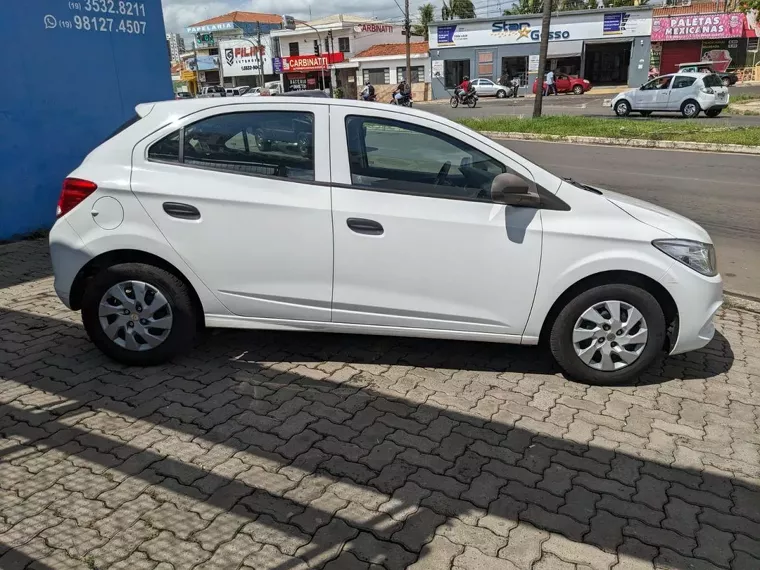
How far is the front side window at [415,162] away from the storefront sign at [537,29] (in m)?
46.1

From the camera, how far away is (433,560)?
255 centimetres

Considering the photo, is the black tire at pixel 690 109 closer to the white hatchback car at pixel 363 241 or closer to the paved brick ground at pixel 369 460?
the paved brick ground at pixel 369 460

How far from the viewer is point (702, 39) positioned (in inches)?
1809

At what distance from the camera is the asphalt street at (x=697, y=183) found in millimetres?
7047

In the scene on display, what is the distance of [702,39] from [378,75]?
25.4 metres

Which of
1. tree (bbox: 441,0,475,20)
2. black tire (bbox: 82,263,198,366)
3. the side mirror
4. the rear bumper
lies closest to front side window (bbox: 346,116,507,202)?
the side mirror

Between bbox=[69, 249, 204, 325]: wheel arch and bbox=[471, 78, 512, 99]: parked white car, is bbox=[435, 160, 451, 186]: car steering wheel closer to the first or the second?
bbox=[69, 249, 204, 325]: wheel arch

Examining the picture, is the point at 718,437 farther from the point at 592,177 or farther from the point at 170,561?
the point at 592,177

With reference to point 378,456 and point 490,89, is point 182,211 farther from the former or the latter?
point 490,89

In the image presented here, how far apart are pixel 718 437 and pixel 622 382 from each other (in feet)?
2.16

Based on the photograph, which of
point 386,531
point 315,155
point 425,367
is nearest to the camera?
point 386,531

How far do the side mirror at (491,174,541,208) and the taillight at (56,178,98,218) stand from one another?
2.43m

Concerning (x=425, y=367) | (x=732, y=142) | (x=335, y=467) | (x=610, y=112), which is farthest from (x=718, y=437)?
(x=610, y=112)

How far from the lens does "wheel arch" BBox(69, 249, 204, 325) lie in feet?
13.1
